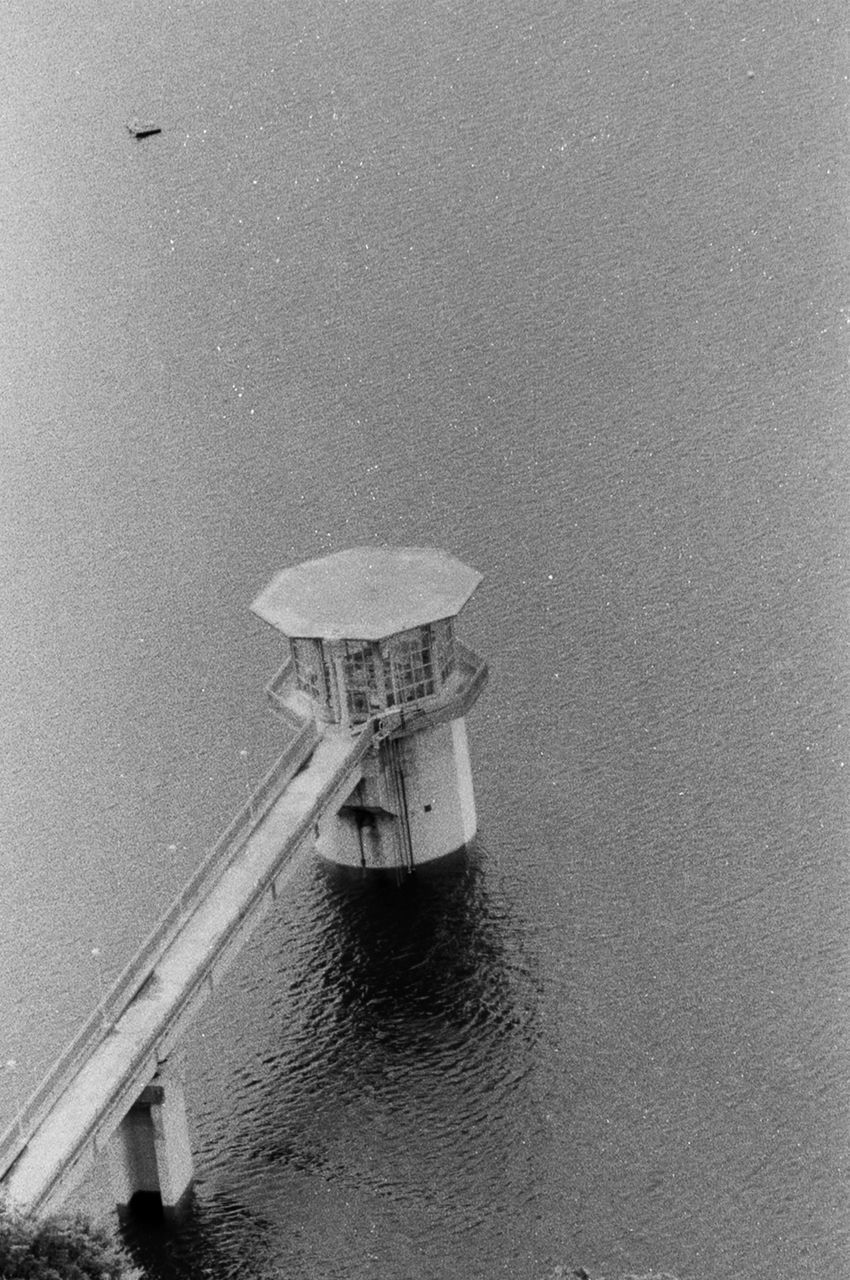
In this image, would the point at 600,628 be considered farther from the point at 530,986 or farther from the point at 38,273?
the point at 38,273

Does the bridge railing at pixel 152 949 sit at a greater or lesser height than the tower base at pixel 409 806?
lesser

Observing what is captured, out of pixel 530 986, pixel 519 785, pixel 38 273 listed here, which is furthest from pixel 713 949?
pixel 38 273

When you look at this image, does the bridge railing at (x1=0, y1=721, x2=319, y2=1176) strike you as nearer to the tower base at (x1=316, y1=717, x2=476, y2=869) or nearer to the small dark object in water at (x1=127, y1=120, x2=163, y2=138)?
the tower base at (x1=316, y1=717, x2=476, y2=869)

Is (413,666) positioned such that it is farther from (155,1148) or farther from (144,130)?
(144,130)

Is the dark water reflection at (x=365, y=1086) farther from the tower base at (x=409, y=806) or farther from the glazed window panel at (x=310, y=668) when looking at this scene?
→ the glazed window panel at (x=310, y=668)

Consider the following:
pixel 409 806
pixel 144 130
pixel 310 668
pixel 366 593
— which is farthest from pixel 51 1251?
pixel 144 130

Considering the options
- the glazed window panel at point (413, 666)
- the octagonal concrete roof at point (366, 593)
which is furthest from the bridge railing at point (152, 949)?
the octagonal concrete roof at point (366, 593)

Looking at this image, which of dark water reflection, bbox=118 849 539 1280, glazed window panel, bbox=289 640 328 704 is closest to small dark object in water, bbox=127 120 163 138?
glazed window panel, bbox=289 640 328 704
